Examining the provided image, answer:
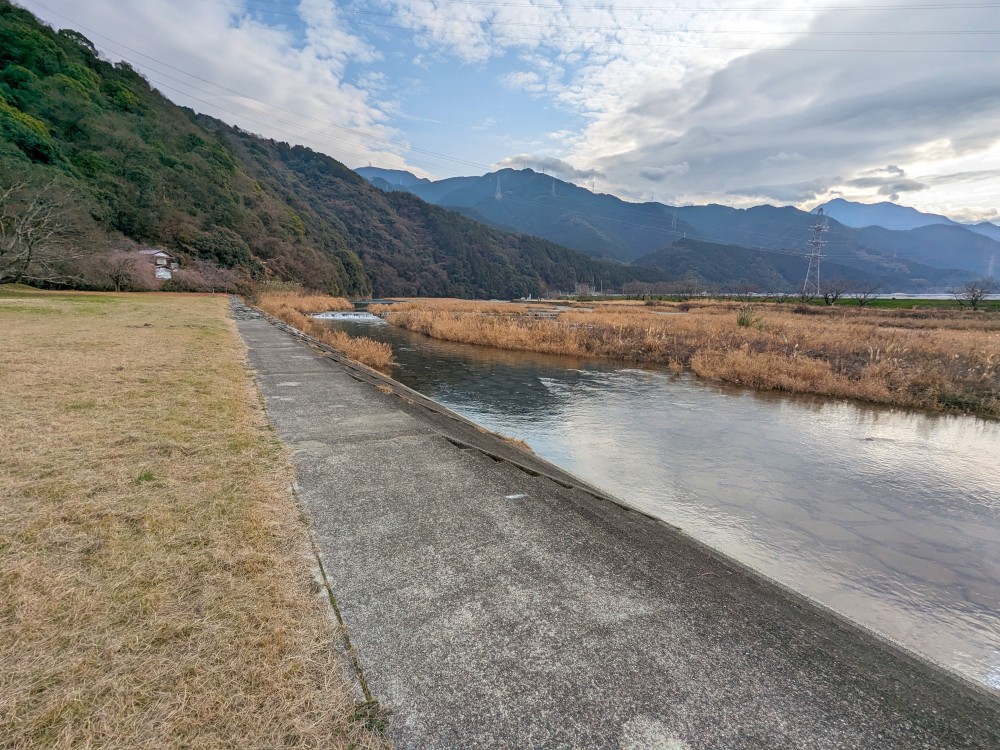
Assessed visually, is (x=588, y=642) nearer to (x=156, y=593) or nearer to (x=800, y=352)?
(x=156, y=593)

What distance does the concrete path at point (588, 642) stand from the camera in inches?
72.2

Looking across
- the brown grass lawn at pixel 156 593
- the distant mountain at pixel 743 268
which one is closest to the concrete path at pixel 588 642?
the brown grass lawn at pixel 156 593

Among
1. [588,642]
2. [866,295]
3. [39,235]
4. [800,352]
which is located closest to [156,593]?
[588,642]

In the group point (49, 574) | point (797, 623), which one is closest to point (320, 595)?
point (49, 574)

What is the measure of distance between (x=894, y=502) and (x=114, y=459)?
9.52 metres

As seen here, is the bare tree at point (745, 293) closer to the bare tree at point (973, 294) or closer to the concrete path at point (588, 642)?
the bare tree at point (973, 294)

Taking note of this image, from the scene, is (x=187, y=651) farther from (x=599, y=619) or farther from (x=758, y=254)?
(x=758, y=254)

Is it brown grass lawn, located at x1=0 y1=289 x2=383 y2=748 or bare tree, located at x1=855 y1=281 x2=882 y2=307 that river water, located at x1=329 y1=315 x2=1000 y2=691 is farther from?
bare tree, located at x1=855 y1=281 x2=882 y2=307

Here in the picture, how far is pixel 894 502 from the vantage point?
20.8 feet

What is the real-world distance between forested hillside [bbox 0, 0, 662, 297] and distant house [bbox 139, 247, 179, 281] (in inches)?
109

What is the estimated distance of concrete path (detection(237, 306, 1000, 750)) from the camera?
1.83 metres

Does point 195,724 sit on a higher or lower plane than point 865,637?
higher

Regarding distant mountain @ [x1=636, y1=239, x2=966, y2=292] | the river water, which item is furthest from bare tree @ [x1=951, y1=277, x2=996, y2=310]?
distant mountain @ [x1=636, y1=239, x2=966, y2=292]

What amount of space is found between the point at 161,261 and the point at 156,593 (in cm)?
5315
